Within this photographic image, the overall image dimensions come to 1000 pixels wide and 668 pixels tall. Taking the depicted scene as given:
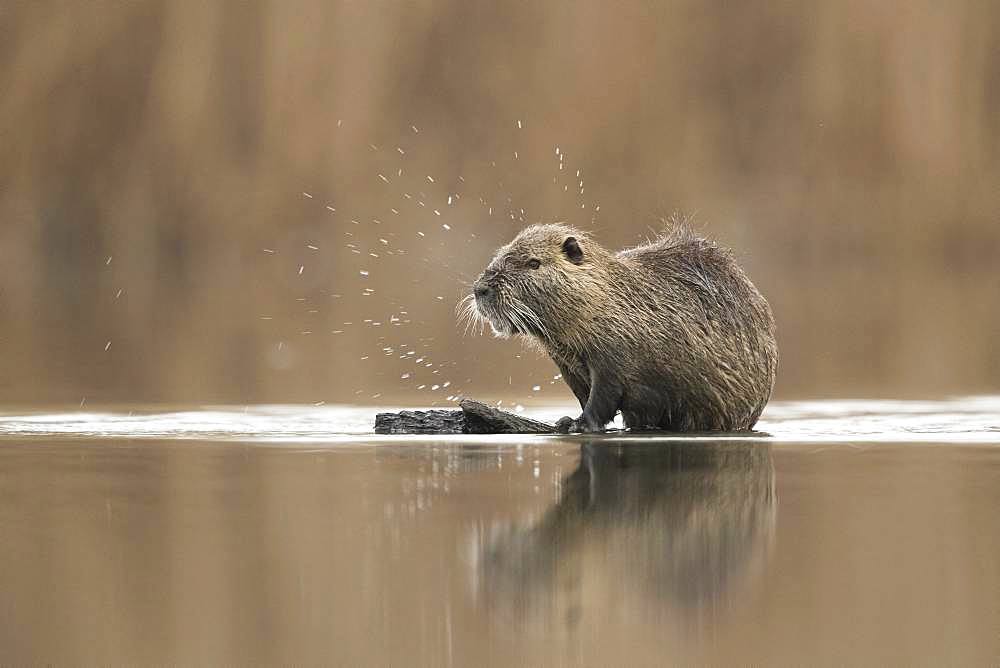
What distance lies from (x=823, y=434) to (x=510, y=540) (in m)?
3.39

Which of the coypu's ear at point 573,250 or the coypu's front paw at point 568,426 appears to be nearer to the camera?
the coypu's front paw at point 568,426

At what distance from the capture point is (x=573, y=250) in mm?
7527

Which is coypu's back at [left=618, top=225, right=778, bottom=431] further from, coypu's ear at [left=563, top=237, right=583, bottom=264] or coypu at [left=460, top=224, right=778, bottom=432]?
coypu's ear at [left=563, top=237, right=583, bottom=264]

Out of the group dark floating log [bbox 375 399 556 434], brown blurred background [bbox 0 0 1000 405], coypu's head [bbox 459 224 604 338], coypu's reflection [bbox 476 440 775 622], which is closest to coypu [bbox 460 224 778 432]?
coypu's head [bbox 459 224 604 338]

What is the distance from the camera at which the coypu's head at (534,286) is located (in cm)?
741

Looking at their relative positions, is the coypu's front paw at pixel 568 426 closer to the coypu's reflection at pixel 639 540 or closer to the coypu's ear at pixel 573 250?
the coypu's ear at pixel 573 250

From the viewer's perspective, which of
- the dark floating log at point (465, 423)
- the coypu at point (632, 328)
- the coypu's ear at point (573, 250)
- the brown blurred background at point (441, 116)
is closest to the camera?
the dark floating log at point (465, 423)

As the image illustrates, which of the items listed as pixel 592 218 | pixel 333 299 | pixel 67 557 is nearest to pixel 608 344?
pixel 67 557

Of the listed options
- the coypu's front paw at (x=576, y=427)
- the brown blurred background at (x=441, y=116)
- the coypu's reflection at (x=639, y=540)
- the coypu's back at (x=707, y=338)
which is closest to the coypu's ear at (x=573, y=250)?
the coypu's back at (x=707, y=338)

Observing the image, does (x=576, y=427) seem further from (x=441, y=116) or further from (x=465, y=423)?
(x=441, y=116)

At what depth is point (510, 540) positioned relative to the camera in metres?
4.14

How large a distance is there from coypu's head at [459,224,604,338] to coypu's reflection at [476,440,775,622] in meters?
1.65

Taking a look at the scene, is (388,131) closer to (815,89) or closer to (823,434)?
(815,89)

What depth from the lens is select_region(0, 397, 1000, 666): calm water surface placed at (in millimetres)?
3201
